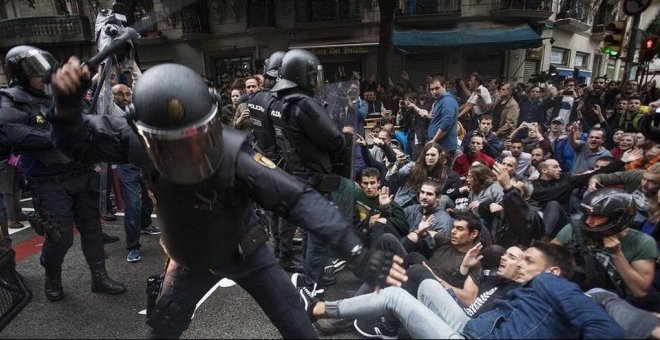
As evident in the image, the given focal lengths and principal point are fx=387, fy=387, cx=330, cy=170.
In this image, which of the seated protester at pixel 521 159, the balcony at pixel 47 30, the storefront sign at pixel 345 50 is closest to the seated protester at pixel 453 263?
the seated protester at pixel 521 159

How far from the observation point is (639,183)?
3.37 meters

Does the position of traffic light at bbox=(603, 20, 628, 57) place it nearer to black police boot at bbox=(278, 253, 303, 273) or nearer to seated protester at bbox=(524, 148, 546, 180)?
seated protester at bbox=(524, 148, 546, 180)

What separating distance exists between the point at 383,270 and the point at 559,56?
20636 millimetres

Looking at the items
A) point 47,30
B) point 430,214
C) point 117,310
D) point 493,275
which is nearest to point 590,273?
point 493,275

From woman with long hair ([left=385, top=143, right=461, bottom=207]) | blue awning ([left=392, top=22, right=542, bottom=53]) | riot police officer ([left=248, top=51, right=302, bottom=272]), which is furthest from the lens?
blue awning ([left=392, top=22, right=542, bottom=53])

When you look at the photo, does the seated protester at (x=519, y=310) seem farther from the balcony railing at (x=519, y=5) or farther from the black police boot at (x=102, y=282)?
the balcony railing at (x=519, y=5)

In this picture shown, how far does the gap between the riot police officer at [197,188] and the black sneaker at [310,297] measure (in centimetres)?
88

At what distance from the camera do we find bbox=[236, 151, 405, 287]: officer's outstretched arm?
1.45 metres

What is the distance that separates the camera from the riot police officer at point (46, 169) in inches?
105

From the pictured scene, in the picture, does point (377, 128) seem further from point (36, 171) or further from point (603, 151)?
point (36, 171)

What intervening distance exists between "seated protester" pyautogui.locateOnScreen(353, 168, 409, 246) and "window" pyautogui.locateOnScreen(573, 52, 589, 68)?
21179 mm

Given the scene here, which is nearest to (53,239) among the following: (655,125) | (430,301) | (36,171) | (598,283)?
(36,171)

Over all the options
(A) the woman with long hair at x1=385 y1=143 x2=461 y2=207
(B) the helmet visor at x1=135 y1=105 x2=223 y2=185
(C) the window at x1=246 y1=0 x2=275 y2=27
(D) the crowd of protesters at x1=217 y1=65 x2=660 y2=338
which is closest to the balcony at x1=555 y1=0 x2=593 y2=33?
(C) the window at x1=246 y1=0 x2=275 y2=27

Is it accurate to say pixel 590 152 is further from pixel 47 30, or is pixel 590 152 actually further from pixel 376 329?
pixel 47 30
